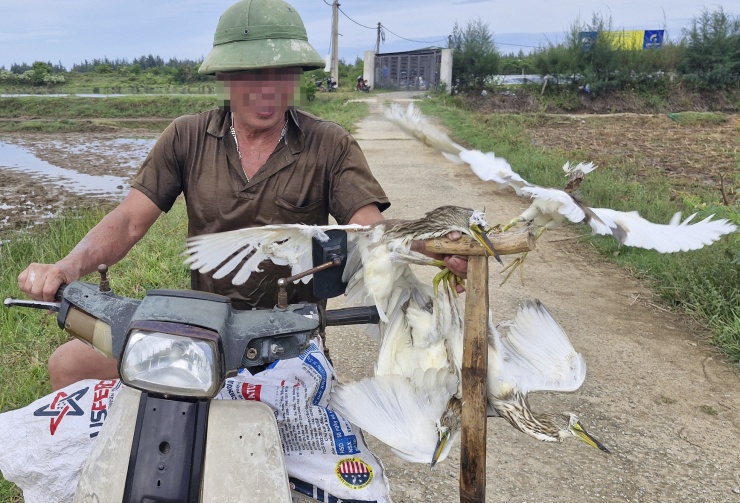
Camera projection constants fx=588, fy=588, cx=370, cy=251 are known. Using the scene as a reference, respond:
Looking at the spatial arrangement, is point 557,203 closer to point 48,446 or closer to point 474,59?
point 48,446

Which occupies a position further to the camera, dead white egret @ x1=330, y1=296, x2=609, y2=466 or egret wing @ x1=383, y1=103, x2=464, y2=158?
egret wing @ x1=383, y1=103, x2=464, y2=158

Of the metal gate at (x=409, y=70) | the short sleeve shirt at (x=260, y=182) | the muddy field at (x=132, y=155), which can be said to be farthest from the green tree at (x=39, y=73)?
the short sleeve shirt at (x=260, y=182)

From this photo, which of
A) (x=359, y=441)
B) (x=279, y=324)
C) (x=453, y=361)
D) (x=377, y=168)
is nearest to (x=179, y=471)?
(x=279, y=324)

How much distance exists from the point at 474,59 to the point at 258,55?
32032 millimetres

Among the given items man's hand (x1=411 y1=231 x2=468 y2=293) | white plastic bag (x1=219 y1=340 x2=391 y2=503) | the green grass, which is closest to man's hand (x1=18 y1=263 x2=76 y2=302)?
white plastic bag (x1=219 y1=340 x2=391 y2=503)

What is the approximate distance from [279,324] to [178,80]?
2101 inches

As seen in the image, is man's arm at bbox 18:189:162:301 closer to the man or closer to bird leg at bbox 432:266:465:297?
the man

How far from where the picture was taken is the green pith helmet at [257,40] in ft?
5.59

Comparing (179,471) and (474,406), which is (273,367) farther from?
(474,406)

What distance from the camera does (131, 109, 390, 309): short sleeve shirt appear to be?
6.66 feet

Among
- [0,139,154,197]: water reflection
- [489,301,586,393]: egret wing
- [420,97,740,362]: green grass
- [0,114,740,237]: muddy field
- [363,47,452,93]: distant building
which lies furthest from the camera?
[363,47,452,93]: distant building

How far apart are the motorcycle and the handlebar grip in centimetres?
21

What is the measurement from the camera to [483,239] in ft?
4.26

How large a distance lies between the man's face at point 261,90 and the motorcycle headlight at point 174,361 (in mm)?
926
